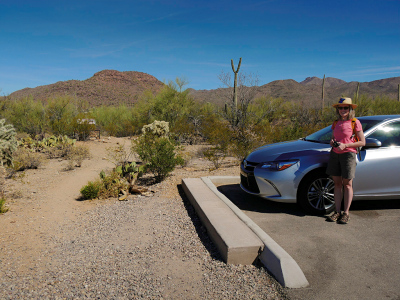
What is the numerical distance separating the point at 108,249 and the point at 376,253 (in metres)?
3.58

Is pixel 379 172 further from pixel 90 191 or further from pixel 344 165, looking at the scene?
pixel 90 191

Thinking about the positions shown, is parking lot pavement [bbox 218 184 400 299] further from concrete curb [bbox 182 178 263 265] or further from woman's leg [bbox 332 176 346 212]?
concrete curb [bbox 182 178 263 265]

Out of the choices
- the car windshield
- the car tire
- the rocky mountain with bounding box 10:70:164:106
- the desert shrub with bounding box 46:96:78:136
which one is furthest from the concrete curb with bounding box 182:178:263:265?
the rocky mountain with bounding box 10:70:164:106

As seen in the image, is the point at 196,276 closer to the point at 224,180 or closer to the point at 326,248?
the point at 326,248

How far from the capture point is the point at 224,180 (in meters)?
8.03

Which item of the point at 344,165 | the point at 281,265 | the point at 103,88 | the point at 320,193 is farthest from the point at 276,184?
the point at 103,88

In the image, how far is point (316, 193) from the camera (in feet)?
17.6

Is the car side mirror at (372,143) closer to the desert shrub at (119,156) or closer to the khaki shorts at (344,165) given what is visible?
the khaki shorts at (344,165)

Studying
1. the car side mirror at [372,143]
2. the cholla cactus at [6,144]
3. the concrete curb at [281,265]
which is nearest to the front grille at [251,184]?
the concrete curb at [281,265]

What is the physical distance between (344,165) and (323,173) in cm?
57

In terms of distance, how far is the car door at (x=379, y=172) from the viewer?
522 cm

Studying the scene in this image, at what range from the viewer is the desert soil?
3.52 metres

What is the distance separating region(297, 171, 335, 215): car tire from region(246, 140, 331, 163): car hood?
0.38 metres

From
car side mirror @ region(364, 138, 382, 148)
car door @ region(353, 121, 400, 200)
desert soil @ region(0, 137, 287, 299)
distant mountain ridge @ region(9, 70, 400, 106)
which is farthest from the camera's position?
distant mountain ridge @ region(9, 70, 400, 106)
